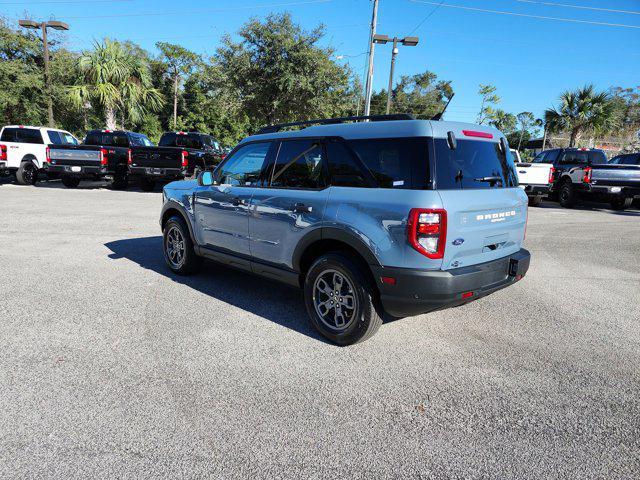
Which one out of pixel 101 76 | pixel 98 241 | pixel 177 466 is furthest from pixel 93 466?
pixel 101 76

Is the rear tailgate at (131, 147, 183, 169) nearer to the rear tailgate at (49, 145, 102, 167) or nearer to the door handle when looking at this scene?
the rear tailgate at (49, 145, 102, 167)

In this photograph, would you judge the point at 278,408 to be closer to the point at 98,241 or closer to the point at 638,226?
the point at 98,241

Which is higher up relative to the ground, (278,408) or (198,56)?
(198,56)

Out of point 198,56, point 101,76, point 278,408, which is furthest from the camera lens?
point 198,56

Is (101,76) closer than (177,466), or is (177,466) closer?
(177,466)

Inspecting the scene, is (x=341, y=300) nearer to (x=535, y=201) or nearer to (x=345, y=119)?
(x=345, y=119)

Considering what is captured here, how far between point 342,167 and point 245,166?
149 centimetres

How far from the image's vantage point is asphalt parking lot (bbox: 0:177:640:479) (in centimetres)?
240

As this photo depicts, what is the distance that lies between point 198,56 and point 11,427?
161 feet

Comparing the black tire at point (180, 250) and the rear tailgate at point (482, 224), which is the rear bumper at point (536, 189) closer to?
the rear tailgate at point (482, 224)

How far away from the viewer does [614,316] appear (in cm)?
472

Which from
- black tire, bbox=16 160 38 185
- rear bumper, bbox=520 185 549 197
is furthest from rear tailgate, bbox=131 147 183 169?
rear bumper, bbox=520 185 549 197

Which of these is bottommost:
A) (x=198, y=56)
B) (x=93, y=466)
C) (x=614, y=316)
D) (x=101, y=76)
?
(x=93, y=466)

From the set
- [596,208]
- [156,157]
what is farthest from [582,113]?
[156,157]
